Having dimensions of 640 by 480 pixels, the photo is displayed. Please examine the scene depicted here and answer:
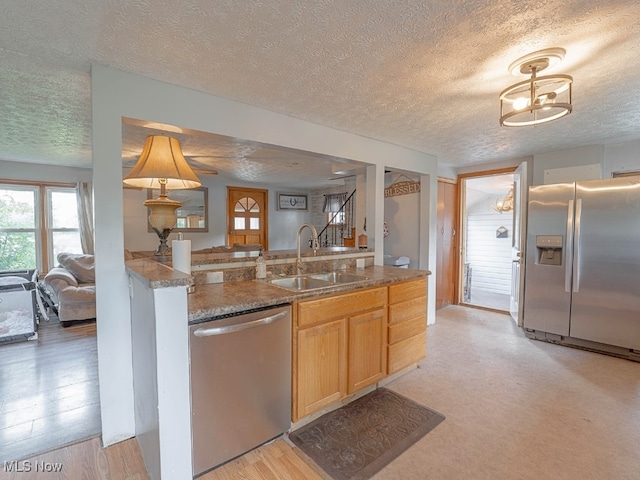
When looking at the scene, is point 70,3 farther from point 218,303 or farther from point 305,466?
point 305,466

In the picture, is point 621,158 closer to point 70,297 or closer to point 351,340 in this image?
point 351,340

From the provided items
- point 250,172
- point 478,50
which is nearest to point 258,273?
point 478,50

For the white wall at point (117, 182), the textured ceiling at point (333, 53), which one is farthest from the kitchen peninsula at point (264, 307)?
the textured ceiling at point (333, 53)

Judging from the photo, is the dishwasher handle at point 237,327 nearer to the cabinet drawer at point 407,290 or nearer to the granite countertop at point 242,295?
the granite countertop at point 242,295

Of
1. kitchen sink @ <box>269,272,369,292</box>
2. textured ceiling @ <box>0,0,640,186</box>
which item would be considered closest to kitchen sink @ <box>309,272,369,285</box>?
kitchen sink @ <box>269,272,369,292</box>

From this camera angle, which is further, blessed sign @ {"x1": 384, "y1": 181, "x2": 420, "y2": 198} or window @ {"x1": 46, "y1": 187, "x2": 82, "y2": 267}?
window @ {"x1": 46, "y1": 187, "x2": 82, "y2": 267}

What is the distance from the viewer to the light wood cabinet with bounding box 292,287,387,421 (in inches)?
76.4

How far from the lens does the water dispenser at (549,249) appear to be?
3480mm

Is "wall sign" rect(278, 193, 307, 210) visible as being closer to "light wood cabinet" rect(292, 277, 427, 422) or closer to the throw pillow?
the throw pillow

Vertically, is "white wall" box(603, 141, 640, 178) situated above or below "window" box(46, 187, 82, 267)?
above

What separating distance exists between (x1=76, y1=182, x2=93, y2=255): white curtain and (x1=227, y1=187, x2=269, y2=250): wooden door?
8.18 feet

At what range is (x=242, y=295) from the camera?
6.06 ft

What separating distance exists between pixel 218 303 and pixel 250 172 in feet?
14.1

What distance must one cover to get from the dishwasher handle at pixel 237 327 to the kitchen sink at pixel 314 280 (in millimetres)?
666
